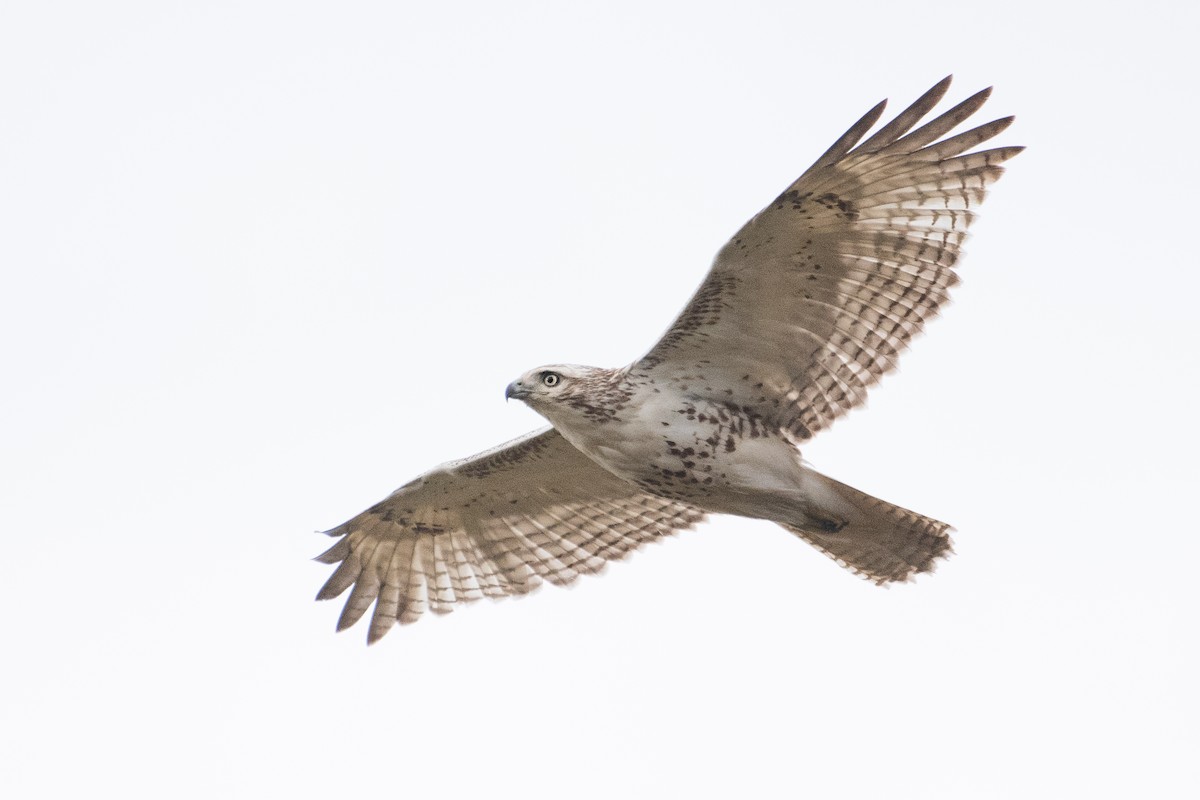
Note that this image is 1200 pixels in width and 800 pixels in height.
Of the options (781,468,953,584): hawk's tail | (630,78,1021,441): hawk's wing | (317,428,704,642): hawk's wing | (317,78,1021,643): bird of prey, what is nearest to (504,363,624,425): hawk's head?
(317,78,1021,643): bird of prey

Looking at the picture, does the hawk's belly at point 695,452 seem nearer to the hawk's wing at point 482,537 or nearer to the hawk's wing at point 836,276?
the hawk's wing at point 836,276

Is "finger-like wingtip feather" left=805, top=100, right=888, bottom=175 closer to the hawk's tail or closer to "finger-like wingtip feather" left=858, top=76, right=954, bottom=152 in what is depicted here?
"finger-like wingtip feather" left=858, top=76, right=954, bottom=152

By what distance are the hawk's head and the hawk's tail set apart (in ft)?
4.35

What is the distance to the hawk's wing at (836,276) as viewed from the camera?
32.1ft

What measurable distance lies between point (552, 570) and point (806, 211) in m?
3.65

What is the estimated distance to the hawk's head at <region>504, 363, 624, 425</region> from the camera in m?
10.1

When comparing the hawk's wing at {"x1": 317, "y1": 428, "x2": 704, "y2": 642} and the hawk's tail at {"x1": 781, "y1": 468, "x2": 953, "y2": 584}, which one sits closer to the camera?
the hawk's tail at {"x1": 781, "y1": 468, "x2": 953, "y2": 584}

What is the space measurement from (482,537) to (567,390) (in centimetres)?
242

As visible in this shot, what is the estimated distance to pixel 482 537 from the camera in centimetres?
1225

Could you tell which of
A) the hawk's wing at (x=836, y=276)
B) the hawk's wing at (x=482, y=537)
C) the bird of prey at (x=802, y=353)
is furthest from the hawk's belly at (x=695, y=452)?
the hawk's wing at (x=482, y=537)

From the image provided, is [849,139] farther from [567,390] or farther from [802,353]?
[567,390]

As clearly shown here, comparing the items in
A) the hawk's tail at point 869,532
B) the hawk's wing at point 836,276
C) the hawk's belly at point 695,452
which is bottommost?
the hawk's tail at point 869,532

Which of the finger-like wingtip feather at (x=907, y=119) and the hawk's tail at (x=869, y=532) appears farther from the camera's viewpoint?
the hawk's tail at (x=869, y=532)

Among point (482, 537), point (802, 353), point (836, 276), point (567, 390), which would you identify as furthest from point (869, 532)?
point (482, 537)
